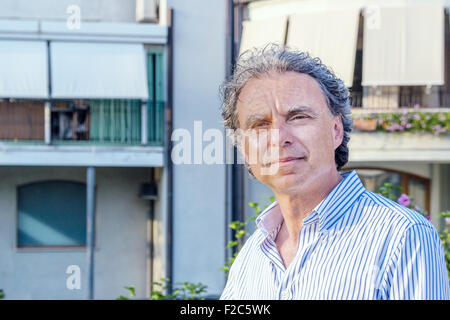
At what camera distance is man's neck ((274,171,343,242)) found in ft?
6.42

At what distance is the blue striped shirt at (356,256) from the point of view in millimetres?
1695

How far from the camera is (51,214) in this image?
1413 centimetres

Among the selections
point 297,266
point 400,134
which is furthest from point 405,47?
point 297,266

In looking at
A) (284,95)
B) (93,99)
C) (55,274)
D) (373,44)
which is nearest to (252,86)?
(284,95)

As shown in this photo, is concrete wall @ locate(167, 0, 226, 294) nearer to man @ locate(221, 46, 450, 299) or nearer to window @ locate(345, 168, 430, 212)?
window @ locate(345, 168, 430, 212)

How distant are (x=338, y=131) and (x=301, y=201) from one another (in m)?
0.24

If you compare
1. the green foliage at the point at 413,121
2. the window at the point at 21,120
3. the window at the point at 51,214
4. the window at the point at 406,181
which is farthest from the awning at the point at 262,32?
the window at the point at 51,214

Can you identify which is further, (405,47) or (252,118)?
(405,47)

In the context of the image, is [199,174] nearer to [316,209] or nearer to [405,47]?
[405,47]

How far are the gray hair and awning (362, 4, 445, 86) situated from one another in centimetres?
1004

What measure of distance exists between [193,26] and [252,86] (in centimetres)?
1112

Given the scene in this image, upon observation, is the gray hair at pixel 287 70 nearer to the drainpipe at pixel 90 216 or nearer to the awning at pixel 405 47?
the awning at pixel 405 47

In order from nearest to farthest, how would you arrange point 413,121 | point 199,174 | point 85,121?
1. point 413,121
2. point 199,174
3. point 85,121

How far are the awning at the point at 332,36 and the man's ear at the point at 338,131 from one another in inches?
389
